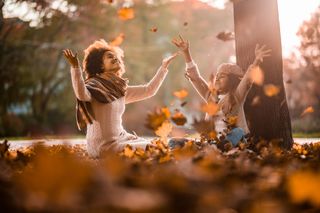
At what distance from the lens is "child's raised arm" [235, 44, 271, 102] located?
210 inches

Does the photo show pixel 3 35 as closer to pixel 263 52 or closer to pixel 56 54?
pixel 56 54

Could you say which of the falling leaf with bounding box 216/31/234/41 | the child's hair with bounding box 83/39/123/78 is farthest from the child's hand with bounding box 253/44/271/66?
the child's hair with bounding box 83/39/123/78

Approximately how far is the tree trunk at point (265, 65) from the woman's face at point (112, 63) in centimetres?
142

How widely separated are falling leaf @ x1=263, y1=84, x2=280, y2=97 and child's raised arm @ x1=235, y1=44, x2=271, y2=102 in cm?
19

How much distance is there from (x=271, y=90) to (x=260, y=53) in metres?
0.42

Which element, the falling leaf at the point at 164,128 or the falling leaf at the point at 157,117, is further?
the falling leaf at the point at 164,128

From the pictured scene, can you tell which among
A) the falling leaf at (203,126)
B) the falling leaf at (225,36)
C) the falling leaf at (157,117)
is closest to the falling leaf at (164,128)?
the falling leaf at (157,117)

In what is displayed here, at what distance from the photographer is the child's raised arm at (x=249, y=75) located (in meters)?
5.34

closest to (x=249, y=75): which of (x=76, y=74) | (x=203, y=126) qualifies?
(x=203, y=126)

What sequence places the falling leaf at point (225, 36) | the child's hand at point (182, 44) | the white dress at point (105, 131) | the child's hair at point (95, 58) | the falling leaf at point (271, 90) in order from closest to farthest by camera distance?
the falling leaf at point (271, 90) → the white dress at point (105, 131) → the child's hair at point (95, 58) → the child's hand at point (182, 44) → the falling leaf at point (225, 36)

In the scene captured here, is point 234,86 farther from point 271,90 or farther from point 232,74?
point 271,90

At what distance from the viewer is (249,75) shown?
5.36 m

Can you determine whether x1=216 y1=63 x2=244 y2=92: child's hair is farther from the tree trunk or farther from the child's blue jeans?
the child's blue jeans

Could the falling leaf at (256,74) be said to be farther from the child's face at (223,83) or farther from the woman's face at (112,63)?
the woman's face at (112,63)
